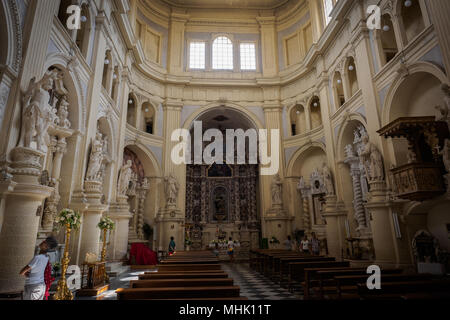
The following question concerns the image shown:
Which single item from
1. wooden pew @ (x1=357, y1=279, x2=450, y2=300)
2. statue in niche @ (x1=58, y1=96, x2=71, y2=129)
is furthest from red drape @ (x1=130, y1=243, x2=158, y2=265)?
wooden pew @ (x1=357, y1=279, x2=450, y2=300)

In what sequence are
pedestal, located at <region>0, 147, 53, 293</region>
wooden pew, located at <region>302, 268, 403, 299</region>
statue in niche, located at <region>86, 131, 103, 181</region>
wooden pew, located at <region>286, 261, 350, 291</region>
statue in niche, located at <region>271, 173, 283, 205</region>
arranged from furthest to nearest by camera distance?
statue in niche, located at <region>271, 173, 283, 205</region> → statue in niche, located at <region>86, 131, 103, 181</region> → wooden pew, located at <region>286, 261, 350, 291</region> → wooden pew, located at <region>302, 268, 403, 299</region> → pedestal, located at <region>0, 147, 53, 293</region>

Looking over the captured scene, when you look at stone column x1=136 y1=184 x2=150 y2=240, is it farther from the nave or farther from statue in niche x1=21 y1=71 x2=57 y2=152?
statue in niche x1=21 y1=71 x2=57 y2=152

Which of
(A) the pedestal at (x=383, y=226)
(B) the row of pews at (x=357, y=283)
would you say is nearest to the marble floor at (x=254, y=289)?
(B) the row of pews at (x=357, y=283)

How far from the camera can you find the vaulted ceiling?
64.8 feet

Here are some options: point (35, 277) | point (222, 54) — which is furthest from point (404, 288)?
point (222, 54)

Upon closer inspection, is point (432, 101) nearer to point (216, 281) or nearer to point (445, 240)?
point (445, 240)

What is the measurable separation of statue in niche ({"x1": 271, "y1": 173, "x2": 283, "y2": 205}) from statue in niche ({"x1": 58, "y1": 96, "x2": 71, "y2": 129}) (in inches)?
451

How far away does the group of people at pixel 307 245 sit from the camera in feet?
40.7

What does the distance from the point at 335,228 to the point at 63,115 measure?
11704 mm

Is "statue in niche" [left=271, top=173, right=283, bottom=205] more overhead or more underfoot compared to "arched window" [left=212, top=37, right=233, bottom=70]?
more underfoot

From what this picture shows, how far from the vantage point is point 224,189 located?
2166 centimetres

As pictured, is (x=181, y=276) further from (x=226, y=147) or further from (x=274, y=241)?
(x=226, y=147)
